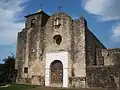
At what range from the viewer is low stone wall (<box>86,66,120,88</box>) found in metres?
21.7

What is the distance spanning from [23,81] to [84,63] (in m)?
7.68

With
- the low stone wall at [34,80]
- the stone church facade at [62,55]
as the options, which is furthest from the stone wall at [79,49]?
the low stone wall at [34,80]

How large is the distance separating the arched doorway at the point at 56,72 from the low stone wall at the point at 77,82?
1424 millimetres

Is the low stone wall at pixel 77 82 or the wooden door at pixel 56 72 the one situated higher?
the wooden door at pixel 56 72

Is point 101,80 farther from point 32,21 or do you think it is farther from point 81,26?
point 32,21

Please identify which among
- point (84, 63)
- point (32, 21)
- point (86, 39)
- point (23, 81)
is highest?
point (32, 21)

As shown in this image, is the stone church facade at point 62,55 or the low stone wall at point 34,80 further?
the low stone wall at point 34,80

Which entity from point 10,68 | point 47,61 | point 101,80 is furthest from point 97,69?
point 10,68

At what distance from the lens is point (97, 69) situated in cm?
2283

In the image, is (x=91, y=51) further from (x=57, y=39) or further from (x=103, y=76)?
(x=103, y=76)

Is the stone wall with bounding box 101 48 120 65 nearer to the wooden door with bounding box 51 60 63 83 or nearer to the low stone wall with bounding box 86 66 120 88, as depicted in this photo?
the low stone wall with bounding box 86 66 120 88

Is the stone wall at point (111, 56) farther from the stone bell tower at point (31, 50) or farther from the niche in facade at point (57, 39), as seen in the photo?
the stone bell tower at point (31, 50)

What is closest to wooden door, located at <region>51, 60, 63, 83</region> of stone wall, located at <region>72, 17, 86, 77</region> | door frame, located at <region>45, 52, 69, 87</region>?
door frame, located at <region>45, 52, 69, 87</region>

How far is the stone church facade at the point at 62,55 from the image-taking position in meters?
23.1
